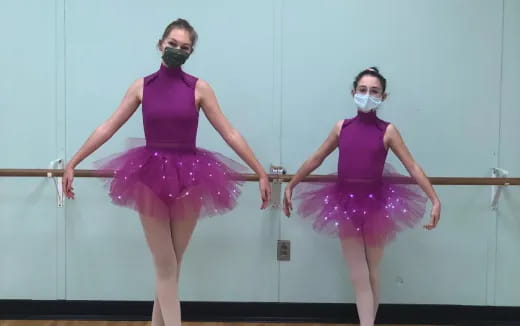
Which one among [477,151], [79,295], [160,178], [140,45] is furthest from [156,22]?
[477,151]

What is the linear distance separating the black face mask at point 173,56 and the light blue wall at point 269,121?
70 centimetres

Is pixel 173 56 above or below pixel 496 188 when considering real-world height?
above

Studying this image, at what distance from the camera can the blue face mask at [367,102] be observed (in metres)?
2.23

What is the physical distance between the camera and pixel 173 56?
203 cm

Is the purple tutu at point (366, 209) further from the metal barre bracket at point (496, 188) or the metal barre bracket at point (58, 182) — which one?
the metal barre bracket at point (58, 182)

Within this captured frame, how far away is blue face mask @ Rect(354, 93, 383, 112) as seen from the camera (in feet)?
7.32

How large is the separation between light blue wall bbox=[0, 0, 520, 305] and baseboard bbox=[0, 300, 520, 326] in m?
0.04

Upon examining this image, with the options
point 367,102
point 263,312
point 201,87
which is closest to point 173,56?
point 201,87

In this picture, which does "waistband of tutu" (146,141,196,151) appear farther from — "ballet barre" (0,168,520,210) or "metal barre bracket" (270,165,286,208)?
"metal barre bracket" (270,165,286,208)

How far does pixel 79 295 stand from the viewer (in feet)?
9.27

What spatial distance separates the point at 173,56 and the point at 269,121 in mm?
868

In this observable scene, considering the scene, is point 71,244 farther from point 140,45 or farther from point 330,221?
point 330,221

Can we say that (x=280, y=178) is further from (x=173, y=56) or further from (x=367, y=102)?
(x=173, y=56)

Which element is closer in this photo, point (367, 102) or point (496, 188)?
point (367, 102)
